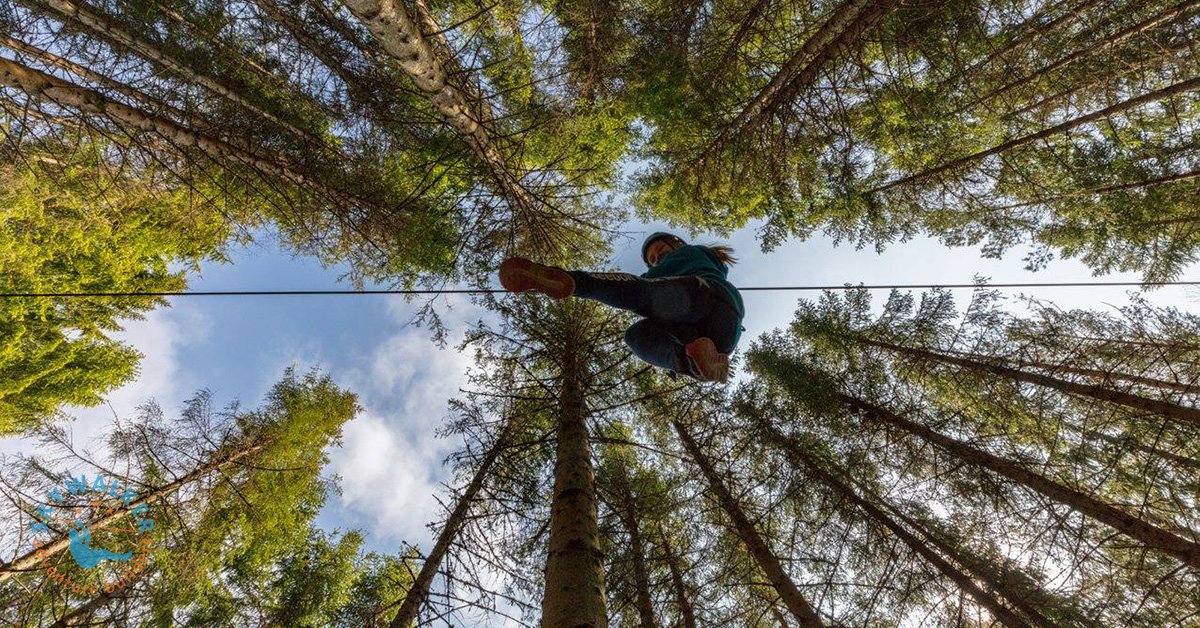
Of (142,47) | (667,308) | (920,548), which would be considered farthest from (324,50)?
(920,548)

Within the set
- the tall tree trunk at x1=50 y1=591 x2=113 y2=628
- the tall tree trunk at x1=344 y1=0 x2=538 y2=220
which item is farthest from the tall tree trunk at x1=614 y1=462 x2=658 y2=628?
the tall tree trunk at x1=50 y1=591 x2=113 y2=628

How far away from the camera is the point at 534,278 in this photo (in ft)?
8.73

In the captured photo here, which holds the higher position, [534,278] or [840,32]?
[840,32]

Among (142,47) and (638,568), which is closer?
(142,47)

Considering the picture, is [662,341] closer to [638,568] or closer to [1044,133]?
[638,568]

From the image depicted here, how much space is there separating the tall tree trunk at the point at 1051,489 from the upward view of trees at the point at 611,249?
0.05 meters

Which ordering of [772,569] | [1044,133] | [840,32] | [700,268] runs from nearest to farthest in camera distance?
[700,268] < [840,32] < [772,569] < [1044,133]

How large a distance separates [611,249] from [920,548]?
5.26m

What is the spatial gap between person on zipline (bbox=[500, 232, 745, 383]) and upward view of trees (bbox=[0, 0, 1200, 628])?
3.39 ft

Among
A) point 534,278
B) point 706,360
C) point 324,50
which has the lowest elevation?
point 706,360

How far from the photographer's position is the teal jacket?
3.37 m

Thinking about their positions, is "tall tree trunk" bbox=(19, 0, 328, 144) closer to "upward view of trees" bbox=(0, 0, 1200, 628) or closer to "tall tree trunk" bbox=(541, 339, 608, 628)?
"upward view of trees" bbox=(0, 0, 1200, 628)

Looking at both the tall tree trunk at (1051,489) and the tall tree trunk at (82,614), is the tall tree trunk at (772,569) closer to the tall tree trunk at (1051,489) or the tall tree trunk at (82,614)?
the tall tree trunk at (1051,489)

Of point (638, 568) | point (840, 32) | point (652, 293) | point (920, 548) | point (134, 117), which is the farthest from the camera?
point (920, 548)
